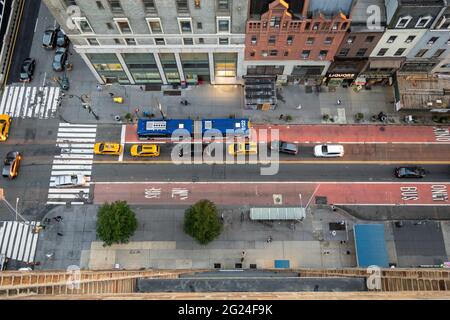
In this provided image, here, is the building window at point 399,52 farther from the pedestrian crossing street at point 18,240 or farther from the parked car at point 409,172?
the pedestrian crossing street at point 18,240

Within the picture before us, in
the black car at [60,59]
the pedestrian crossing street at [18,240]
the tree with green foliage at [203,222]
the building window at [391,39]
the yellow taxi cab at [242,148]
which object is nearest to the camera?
the tree with green foliage at [203,222]

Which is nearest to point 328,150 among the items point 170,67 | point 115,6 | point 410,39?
point 410,39

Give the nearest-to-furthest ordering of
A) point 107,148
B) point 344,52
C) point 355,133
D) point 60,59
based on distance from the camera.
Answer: point 344,52 → point 107,148 → point 355,133 → point 60,59

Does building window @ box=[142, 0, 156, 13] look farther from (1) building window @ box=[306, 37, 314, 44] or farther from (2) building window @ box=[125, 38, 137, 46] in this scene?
(1) building window @ box=[306, 37, 314, 44]

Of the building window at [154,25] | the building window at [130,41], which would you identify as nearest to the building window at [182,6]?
the building window at [154,25]

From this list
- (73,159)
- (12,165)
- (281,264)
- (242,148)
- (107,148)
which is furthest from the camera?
(73,159)

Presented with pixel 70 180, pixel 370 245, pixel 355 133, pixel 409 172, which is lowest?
pixel 370 245

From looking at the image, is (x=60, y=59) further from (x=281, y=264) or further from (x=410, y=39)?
(x=410, y=39)
